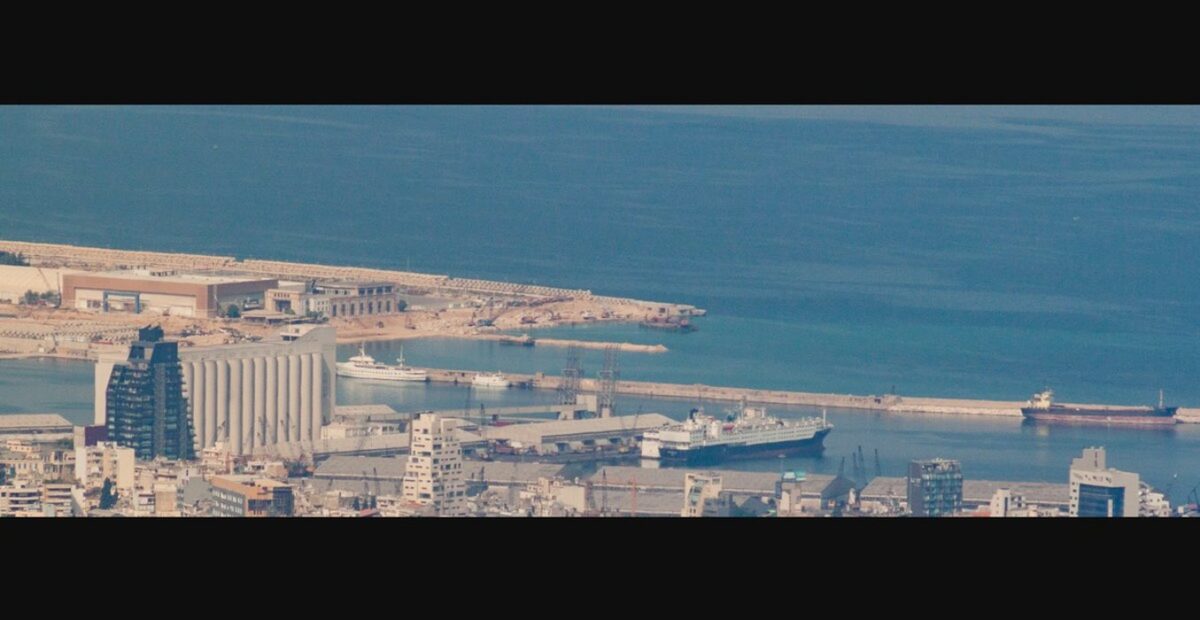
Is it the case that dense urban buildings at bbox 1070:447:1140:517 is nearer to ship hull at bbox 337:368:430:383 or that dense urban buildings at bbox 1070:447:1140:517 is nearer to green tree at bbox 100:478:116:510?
ship hull at bbox 337:368:430:383

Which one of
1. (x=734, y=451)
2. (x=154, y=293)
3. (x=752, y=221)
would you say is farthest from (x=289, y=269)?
(x=734, y=451)

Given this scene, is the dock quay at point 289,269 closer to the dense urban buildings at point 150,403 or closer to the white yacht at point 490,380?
the white yacht at point 490,380

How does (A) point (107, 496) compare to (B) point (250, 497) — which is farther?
(A) point (107, 496)

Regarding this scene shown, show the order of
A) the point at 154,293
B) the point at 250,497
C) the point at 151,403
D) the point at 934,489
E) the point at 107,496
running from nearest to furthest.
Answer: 1. the point at 250,497
2. the point at 107,496
3. the point at 934,489
4. the point at 151,403
5. the point at 154,293

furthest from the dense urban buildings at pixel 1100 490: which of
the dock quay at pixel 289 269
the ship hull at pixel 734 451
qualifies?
the dock quay at pixel 289 269

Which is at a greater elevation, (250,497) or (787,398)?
(787,398)

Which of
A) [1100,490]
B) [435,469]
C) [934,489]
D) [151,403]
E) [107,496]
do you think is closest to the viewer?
[107,496]

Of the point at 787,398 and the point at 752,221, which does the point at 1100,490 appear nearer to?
the point at 787,398

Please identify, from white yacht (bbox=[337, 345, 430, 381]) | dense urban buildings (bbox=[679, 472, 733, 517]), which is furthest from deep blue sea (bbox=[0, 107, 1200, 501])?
dense urban buildings (bbox=[679, 472, 733, 517])

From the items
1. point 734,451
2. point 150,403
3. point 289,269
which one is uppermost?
point 289,269
